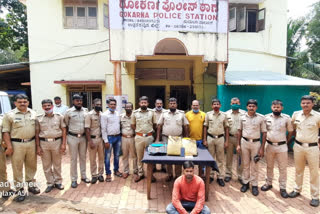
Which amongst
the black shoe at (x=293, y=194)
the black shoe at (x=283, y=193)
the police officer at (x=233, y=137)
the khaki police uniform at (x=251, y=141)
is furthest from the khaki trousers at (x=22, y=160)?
the black shoe at (x=293, y=194)

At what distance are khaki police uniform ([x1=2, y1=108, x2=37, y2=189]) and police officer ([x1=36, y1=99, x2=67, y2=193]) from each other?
0.11 meters

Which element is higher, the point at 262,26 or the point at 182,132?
the point at 262,26

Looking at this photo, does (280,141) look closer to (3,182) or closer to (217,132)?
(217,132)

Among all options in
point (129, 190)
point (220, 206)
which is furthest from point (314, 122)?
point (129, 190)

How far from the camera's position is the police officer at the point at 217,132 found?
4074 mm

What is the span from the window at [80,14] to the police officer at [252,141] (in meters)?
7.13

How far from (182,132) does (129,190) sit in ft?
5.21

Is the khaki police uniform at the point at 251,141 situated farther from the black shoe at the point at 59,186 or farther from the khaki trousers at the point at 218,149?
the black shoe at the point at 59,186

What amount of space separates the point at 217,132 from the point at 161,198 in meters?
1.68

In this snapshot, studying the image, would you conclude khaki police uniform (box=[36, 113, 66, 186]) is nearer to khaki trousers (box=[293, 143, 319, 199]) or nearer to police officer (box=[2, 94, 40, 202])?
police officer (box=[2, 94, 40, 202])

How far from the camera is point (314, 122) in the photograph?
3406 millimetres

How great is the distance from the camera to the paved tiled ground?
3.31 metres

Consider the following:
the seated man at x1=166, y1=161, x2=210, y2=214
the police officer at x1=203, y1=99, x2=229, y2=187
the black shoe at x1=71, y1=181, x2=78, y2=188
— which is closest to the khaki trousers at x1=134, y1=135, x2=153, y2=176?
the police officer at x1=203, y1=99, x2=229, y2=187

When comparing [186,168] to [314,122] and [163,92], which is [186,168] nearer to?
[314,122]
